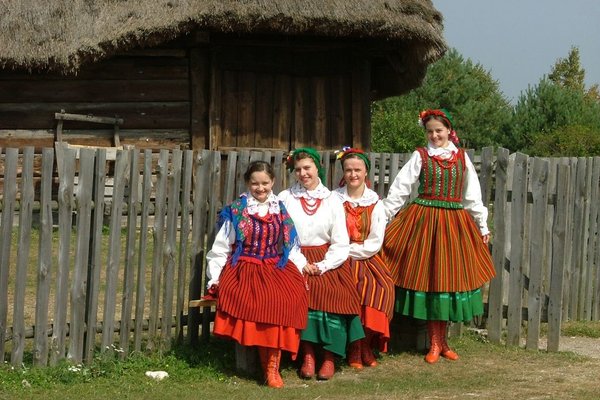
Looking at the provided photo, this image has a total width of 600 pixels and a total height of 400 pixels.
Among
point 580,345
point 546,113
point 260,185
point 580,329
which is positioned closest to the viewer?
point 260,185

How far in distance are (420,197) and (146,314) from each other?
2135 millimetres

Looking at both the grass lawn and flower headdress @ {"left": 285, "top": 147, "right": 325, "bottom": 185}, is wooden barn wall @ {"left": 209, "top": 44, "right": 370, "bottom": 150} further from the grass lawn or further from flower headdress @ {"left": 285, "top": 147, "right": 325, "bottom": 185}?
the grass lawn

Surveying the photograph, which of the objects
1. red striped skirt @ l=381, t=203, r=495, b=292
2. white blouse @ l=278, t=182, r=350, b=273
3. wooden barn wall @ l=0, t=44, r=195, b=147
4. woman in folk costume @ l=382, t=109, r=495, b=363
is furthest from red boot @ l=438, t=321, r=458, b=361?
wooden barn wall @ l=0, t=44, r=195, b=147

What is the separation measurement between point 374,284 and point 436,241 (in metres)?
0.52

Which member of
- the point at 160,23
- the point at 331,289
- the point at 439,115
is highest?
the point at 160,23

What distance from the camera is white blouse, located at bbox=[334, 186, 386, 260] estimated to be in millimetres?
6090

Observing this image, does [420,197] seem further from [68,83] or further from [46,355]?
[68,83]

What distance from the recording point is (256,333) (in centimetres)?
563

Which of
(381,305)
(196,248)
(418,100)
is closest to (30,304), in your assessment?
(196,248)

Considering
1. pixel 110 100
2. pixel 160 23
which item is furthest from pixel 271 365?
pixel 110 100

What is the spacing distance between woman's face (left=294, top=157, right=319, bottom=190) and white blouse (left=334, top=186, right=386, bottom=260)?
0.81ft

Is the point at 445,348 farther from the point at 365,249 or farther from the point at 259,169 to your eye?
the point at 259,169

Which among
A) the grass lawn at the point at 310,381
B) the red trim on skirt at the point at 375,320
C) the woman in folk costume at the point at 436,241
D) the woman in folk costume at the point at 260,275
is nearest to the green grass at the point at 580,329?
the grass lawn at the point at 310,381

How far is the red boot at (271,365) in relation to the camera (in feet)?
18.5
